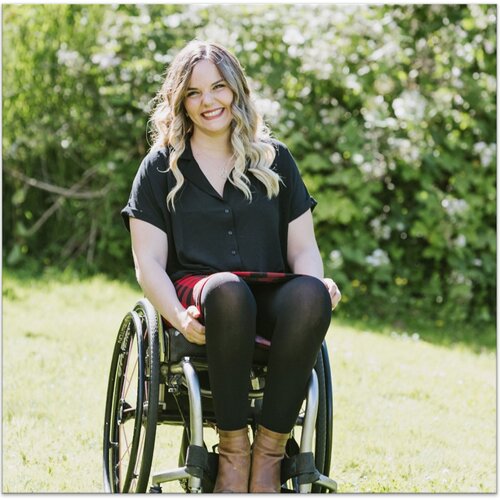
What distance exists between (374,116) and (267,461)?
3120 mm

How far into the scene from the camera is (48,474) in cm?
262

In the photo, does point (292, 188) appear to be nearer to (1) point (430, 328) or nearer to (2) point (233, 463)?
(2) point (233, 463)

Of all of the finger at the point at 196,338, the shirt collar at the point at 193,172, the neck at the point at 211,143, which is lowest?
the finger at the point at 196,338

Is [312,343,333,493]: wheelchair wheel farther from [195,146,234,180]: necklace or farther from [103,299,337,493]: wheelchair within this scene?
[195,146,234,180]: necklace

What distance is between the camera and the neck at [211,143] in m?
2.49

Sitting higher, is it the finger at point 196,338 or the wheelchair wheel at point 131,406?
the finger at point 196,338

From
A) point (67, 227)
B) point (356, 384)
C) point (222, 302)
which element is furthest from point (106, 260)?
point (222, 302)

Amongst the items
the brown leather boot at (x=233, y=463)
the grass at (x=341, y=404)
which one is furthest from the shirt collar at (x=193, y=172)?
the grass at (x=341, y=404)

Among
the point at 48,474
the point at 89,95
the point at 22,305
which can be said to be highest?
the point at 89,95

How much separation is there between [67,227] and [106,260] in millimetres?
345

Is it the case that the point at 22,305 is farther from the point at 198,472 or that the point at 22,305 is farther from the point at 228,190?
the point at 198,472

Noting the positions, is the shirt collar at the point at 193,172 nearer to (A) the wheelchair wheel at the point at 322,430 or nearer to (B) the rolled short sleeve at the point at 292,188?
(B) the rolled short sleeve at the point at 292,188

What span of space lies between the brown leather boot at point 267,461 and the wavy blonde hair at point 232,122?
0.64 m

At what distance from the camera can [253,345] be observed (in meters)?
2.05
